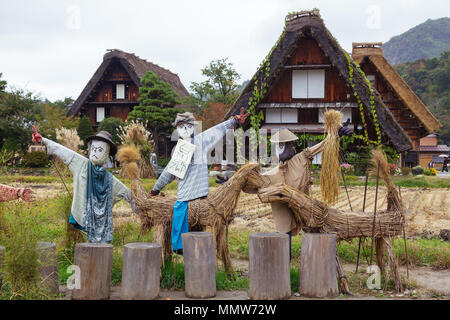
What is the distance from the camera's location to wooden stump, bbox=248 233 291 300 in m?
3.73

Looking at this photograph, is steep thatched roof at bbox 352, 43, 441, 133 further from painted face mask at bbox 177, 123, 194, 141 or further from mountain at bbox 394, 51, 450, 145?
mountain at bbox 394, 51, 450, 145

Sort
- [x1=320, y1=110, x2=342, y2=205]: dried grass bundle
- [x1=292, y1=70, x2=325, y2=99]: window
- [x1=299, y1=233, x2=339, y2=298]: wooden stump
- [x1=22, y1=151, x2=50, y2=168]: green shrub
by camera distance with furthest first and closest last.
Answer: [x1=22, y1=151, x2=50, y2=168]: green shrub < [x1=292, y1=70, x2=325, y2=99]: window < [x1=320, y1=110, x2=342, y2=205]: dried grass bundle < [x1=299, y1=233, x2=339, y2=298]: wooden stump

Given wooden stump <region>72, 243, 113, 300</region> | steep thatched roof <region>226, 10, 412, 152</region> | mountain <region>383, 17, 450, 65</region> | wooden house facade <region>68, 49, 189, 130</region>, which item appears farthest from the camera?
mountain <region>383, 17, 450, 65</region>

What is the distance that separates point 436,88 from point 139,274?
44490 millimetres

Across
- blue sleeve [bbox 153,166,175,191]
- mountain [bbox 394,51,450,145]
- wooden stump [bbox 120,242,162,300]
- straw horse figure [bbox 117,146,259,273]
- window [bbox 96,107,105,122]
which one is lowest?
wooden stump [bbox 120,242,162,300]

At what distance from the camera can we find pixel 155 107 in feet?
70.7

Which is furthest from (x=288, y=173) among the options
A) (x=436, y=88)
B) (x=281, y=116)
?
(x=436, y=88)

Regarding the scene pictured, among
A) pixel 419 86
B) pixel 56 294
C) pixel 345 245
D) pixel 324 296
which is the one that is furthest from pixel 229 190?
pixel 419 86

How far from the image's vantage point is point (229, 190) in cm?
434

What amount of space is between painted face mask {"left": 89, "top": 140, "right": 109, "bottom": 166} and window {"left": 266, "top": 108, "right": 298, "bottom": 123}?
42.0 feet

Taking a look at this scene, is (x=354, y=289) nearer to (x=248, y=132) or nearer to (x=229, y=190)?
(x=229, y=190)

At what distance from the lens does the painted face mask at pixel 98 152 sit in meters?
4.69

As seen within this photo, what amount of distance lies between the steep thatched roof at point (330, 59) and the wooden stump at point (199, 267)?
11062mm

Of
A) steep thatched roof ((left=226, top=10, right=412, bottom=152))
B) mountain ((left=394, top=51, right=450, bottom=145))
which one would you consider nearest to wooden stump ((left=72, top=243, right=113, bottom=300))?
steep thatched roof ((left=226, top=10, right=412, bottom=152))
